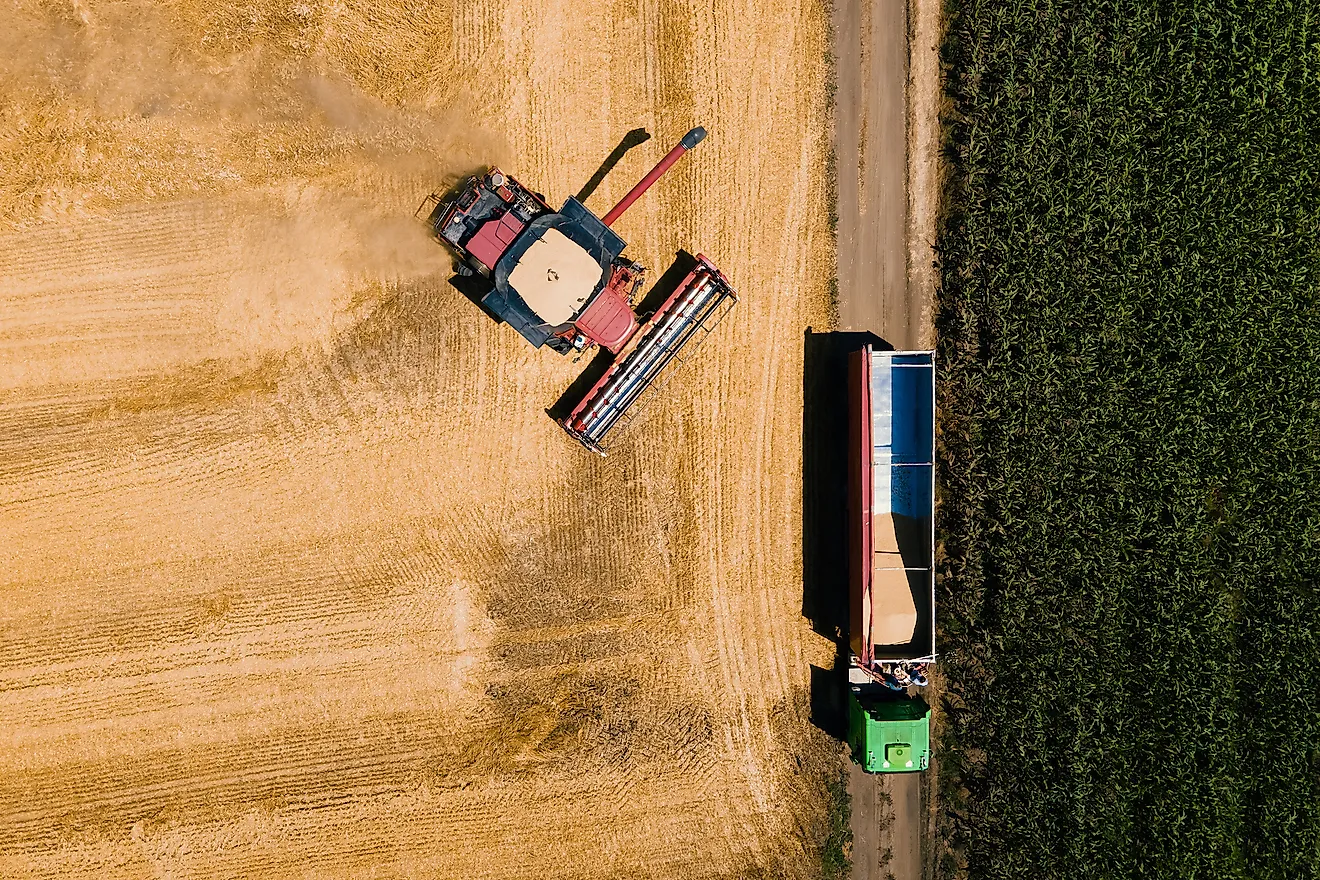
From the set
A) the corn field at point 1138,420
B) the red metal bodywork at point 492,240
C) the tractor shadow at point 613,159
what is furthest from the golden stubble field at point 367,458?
the corn field at point 1138,420

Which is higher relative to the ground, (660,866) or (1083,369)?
(1083,369)

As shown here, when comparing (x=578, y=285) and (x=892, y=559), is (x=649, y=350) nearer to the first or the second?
(x=578, y=285)

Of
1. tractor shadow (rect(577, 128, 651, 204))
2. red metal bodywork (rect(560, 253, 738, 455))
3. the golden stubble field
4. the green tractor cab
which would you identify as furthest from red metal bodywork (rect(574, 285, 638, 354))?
the green tractor cab

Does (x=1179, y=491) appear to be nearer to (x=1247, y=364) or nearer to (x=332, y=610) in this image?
(x=1247, y=364)

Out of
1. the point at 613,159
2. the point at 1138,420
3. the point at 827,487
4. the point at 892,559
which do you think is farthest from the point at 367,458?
the point at 1138,420

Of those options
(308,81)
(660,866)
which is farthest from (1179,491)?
(308,81)

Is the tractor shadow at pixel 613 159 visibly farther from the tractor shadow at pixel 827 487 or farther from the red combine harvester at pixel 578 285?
the tractor shadow at pixel 827 487
